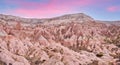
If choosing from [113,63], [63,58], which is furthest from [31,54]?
[113,63]

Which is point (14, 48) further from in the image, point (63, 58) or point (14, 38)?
point (63, 58)

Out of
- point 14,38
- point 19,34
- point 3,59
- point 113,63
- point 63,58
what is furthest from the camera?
point 19,34

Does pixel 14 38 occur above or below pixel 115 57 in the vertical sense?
above

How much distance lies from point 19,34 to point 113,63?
75.7 metres

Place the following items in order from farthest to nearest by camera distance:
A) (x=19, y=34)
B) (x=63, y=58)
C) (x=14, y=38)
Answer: (x=19, y=34), (x=14, y=38), (x=63, y=58)

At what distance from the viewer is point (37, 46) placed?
188m

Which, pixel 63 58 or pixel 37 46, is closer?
pixel 63 58

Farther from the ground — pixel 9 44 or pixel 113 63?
pixel 9 44

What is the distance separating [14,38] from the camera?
180 meters

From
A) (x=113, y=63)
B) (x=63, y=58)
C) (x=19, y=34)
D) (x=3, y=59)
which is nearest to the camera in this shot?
(x=3, y=59)

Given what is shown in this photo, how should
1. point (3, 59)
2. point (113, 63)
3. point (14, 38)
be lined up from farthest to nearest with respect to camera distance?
point (14, 38)
point (113, 63)
point (3, 59)

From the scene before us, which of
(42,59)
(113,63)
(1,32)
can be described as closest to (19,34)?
(1,32)

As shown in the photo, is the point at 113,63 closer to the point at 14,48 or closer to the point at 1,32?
the point at 14,48

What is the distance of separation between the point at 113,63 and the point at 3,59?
241 ft
